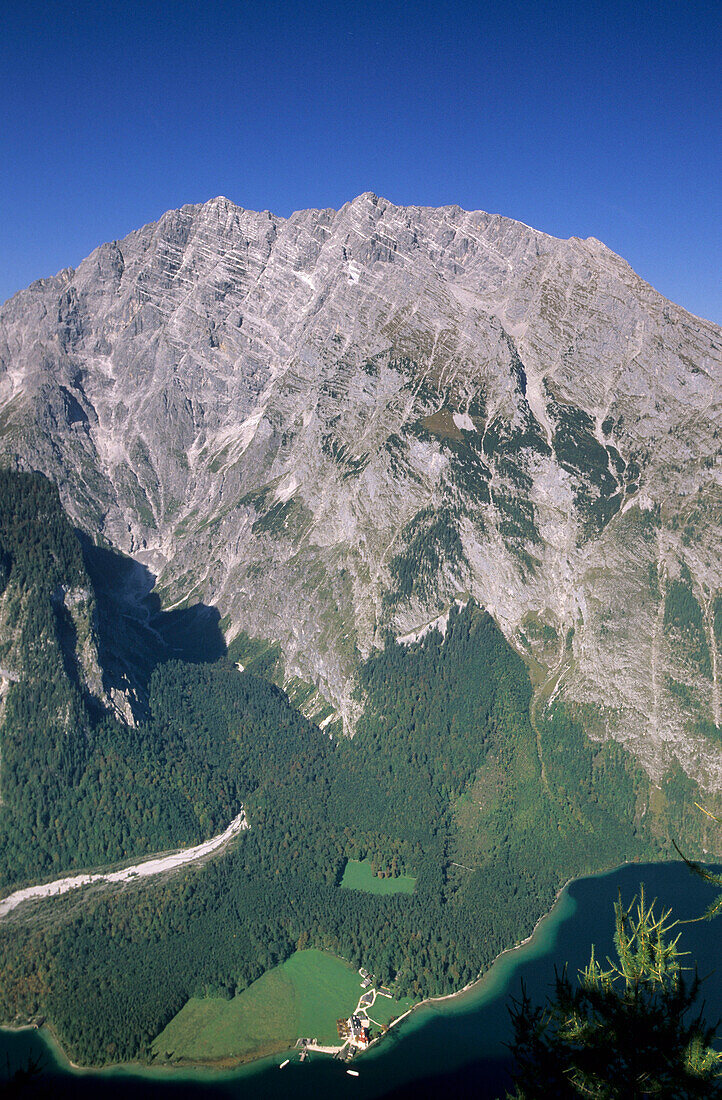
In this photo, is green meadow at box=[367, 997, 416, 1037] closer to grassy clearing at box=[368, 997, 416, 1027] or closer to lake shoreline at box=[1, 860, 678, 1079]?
grassy clearing at box=[368, 997, 416, 1027]

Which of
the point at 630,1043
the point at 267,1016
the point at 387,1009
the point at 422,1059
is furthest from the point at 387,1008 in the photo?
the point at 630,1043

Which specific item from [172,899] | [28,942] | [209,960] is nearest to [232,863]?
[172,899]

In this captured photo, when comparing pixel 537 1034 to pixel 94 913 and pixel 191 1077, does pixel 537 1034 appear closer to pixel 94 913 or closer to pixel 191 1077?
pixel 191 1077

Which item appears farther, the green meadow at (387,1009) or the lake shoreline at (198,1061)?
the green meadow at (387,1009)

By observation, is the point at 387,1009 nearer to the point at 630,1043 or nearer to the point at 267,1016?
the point at 267,1016

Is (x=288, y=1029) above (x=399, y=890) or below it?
below

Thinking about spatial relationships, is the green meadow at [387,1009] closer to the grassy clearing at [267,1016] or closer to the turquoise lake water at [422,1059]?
the turquoise lake water at [422,1059]

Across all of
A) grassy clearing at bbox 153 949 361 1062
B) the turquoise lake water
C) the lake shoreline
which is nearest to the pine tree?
the turquoise lake water

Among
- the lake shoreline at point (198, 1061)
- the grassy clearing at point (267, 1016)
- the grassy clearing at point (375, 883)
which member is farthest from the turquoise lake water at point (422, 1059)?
the grassy clearing at point (375, 883)
